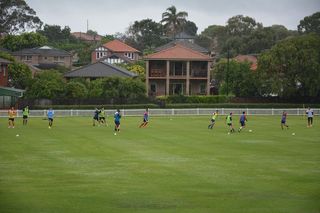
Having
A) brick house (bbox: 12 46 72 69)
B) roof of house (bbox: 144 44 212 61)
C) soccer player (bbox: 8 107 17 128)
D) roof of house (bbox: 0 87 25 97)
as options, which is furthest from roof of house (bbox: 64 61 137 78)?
soccer player (bbox: 8 107 17 128)

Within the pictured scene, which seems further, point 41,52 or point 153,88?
point 41,52

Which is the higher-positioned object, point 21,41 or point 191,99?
point 21,41

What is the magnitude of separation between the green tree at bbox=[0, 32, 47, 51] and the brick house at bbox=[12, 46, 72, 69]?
632 cm

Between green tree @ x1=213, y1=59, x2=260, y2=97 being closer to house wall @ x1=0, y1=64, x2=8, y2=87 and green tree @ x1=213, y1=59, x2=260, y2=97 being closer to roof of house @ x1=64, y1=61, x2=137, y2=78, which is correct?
roof of house @ x1=64, y1=61, x2=137, y2=78

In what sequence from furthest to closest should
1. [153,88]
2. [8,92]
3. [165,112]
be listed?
[153,88] < [8,92] < [165,112]

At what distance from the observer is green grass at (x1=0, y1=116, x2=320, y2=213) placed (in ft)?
59.9

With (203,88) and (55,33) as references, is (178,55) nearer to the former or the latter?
A: (203,88)

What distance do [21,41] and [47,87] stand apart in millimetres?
57862

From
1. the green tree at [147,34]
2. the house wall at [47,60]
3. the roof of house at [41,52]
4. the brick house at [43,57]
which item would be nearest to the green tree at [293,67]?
the brick house at [43,57]

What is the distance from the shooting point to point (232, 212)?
672 inches

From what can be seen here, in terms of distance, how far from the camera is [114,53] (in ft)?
444

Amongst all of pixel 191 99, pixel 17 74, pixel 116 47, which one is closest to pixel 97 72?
pixel 17 74

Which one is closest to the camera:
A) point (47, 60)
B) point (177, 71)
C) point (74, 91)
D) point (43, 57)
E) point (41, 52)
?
point (74, 91)

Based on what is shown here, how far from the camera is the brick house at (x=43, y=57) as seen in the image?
119 m
